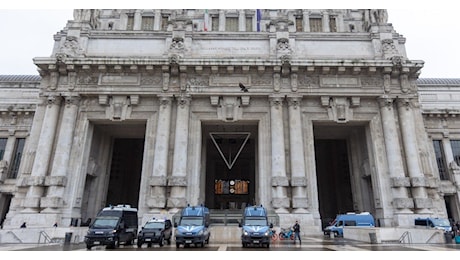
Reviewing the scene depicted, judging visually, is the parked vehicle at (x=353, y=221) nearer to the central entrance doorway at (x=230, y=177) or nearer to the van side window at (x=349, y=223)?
the van side window at (x=349, y=223)

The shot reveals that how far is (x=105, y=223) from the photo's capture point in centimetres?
1641

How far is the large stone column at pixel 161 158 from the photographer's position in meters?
24.4

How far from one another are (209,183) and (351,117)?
19036 mm

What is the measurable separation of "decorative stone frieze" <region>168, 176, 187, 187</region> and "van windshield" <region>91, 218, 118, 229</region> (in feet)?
27.0

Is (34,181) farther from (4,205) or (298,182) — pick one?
(298,182)

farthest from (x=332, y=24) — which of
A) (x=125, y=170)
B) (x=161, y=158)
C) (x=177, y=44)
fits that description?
(x=125, y=170)

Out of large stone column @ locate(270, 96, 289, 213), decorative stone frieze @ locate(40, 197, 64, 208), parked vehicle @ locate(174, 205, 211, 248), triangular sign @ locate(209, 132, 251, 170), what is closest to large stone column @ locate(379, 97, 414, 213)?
large stone column @ locate(270, 96, 289, 213)

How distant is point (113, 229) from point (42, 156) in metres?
13.8

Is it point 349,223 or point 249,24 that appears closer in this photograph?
point 349,223

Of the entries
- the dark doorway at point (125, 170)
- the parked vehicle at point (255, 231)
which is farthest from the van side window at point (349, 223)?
the dark doorway at point (125, 170)

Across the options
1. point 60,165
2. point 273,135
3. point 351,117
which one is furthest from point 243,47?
point 60,165

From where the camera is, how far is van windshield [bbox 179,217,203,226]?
1655 cm

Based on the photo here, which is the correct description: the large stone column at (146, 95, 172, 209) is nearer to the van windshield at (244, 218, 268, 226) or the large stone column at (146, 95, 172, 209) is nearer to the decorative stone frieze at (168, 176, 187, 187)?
the decorative stone frieze at (168, 176, 187, 187)

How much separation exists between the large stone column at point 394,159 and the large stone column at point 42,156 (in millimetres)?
28694
